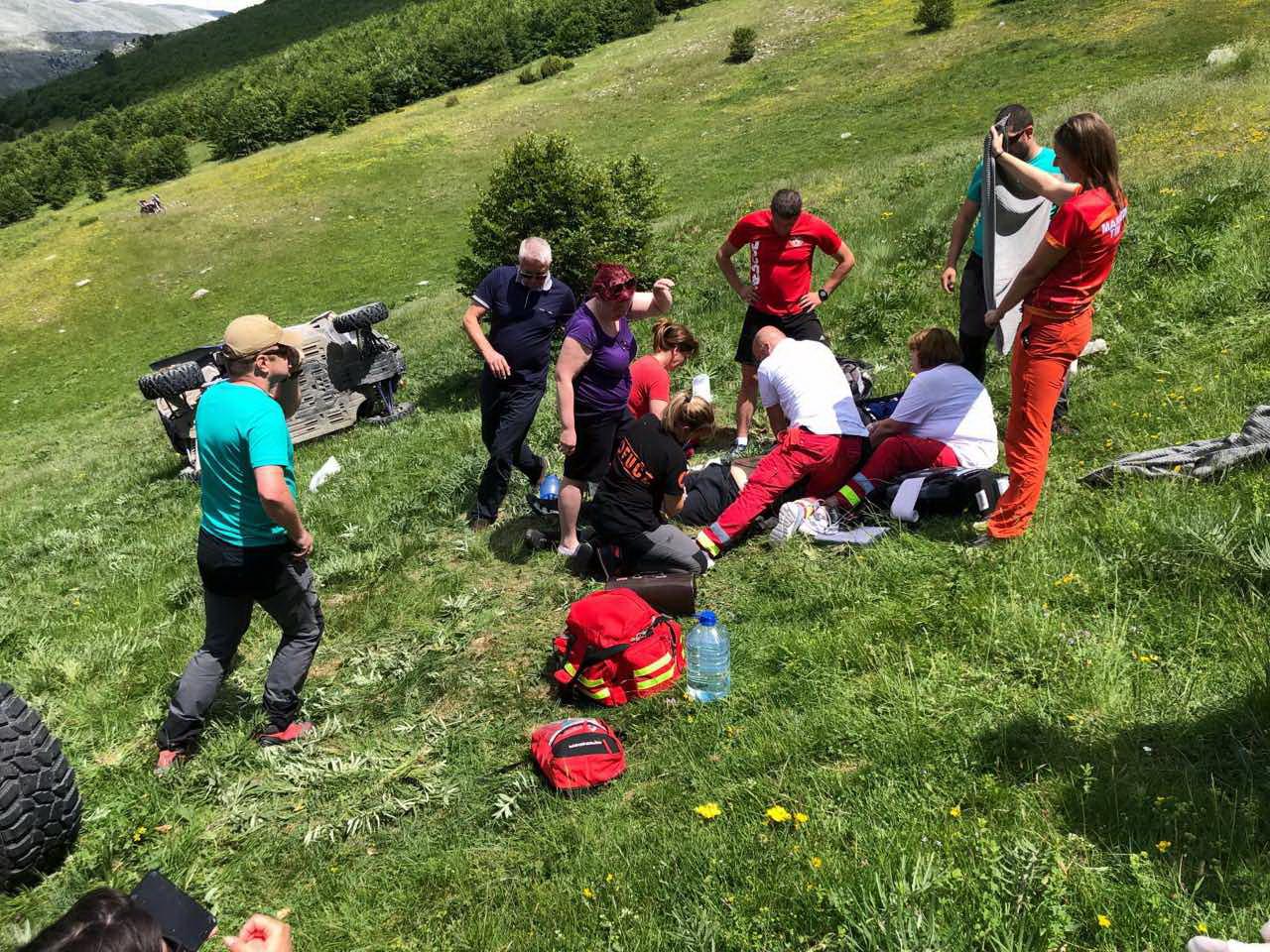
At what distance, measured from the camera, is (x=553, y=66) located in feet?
157

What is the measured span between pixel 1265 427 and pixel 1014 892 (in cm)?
363

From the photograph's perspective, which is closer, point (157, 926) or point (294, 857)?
point (157, 926)

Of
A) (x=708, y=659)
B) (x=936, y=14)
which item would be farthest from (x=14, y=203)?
(x=708, y=659)

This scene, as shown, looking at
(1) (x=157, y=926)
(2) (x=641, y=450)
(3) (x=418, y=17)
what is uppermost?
(3) (x=418, y=17)

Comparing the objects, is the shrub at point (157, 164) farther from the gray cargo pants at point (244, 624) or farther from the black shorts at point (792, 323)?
the gray cargo pants at point (244, 624)

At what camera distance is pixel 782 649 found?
4.23 m

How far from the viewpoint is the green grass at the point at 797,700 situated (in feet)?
8.90

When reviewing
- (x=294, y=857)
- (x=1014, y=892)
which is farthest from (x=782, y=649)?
(x=294, y=857)

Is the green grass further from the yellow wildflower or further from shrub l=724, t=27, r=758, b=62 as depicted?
shrub l=724, t=27, r=758, b=62

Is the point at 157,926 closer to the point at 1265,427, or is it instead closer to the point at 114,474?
the point at 1265,427

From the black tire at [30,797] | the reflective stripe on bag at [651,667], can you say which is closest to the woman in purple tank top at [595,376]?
the reflective stripe on bag at [651,667]

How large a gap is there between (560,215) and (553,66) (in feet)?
139

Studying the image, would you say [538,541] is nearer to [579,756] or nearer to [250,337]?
[579,756]

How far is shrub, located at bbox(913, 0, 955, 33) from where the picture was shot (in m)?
35.8
